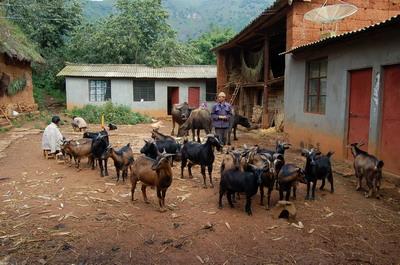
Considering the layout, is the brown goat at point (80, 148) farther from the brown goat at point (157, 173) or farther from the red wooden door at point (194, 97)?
the red wooden door at point (194, 97)

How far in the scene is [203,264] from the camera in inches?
174

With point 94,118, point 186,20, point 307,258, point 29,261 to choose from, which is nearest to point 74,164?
point 29,261

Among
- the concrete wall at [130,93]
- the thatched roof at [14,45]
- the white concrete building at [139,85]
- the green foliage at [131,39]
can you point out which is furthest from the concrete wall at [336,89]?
the green foliage at [131,39]

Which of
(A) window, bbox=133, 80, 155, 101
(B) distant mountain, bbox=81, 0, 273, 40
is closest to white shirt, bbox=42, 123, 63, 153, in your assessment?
(A) window, bbox=133, 80, 155, 101

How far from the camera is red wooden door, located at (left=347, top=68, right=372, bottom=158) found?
9.09 metres

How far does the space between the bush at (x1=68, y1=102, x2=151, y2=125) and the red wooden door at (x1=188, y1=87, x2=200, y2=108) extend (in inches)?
180

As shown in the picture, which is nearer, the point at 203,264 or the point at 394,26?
the point at 203,264

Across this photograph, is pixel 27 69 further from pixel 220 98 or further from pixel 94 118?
pixel 220 98

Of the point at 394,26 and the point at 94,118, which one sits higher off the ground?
the point at 394,26

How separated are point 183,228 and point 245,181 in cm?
122

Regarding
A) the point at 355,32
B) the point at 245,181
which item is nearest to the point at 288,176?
the point at 245,181

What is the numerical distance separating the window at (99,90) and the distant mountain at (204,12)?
2110 inches

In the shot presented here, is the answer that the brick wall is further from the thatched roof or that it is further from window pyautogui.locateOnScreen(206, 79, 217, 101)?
window pyautogui.locateOnScreen(206, 79, 217, 101)

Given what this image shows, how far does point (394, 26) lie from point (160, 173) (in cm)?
603
